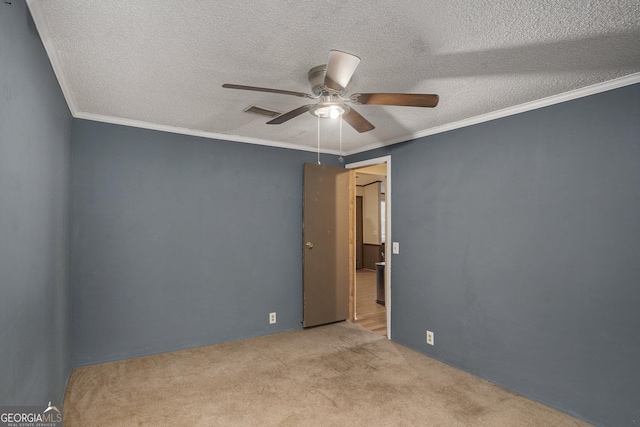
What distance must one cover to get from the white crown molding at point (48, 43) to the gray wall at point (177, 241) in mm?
777

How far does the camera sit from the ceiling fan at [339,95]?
5.32 feet

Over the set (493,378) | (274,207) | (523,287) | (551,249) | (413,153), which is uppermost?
(413,153)

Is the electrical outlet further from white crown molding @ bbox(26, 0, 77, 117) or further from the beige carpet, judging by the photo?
white crown molding @ bbox(26, 0, 77, 117)

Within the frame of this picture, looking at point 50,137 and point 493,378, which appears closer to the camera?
point 50,137

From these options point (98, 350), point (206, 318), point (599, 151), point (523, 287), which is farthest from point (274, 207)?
point (599, 151)

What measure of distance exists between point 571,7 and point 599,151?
1292mm

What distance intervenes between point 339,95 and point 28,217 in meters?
1.75

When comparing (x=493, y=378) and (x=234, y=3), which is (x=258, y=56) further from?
(x=493, y=378)

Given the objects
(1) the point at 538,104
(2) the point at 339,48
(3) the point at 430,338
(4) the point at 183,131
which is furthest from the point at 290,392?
(1) the point at 538,104

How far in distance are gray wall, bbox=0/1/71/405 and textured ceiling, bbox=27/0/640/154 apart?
0.26m

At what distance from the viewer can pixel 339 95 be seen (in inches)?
83.1

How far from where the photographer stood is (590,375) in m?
2.35

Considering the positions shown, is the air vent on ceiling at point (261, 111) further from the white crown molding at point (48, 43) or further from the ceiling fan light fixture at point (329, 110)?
the white crown molding at point (48, 43)

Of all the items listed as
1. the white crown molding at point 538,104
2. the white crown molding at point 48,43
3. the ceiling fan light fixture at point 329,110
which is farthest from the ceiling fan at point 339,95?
the white crown molding at point 538,104
